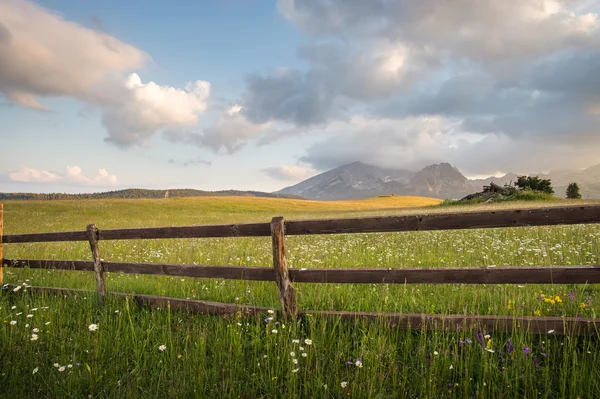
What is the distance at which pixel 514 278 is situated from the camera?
188 inches

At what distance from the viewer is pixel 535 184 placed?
52.3 metres

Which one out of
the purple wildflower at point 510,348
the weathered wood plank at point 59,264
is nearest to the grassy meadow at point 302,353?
the purple wildflower at point 510,348

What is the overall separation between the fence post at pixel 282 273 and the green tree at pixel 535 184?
56.1m

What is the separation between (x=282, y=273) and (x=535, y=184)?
5907cm

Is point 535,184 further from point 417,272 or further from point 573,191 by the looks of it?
point 417,272

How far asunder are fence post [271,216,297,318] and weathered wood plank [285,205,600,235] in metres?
0.27

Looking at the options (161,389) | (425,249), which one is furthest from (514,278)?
(425,249)

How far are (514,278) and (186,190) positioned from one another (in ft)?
633

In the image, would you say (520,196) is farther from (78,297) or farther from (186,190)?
(186,190)

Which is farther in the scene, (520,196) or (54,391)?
A: (520,196)

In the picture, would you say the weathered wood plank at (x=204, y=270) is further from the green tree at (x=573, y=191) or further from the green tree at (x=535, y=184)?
the green tree at (x=573, y=191)

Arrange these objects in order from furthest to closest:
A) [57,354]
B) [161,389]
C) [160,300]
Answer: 1. [160,300]
2. [57,354]
3. [161,389]

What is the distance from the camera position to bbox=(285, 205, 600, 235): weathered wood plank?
464 cm

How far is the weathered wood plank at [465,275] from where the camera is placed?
15.1ft
